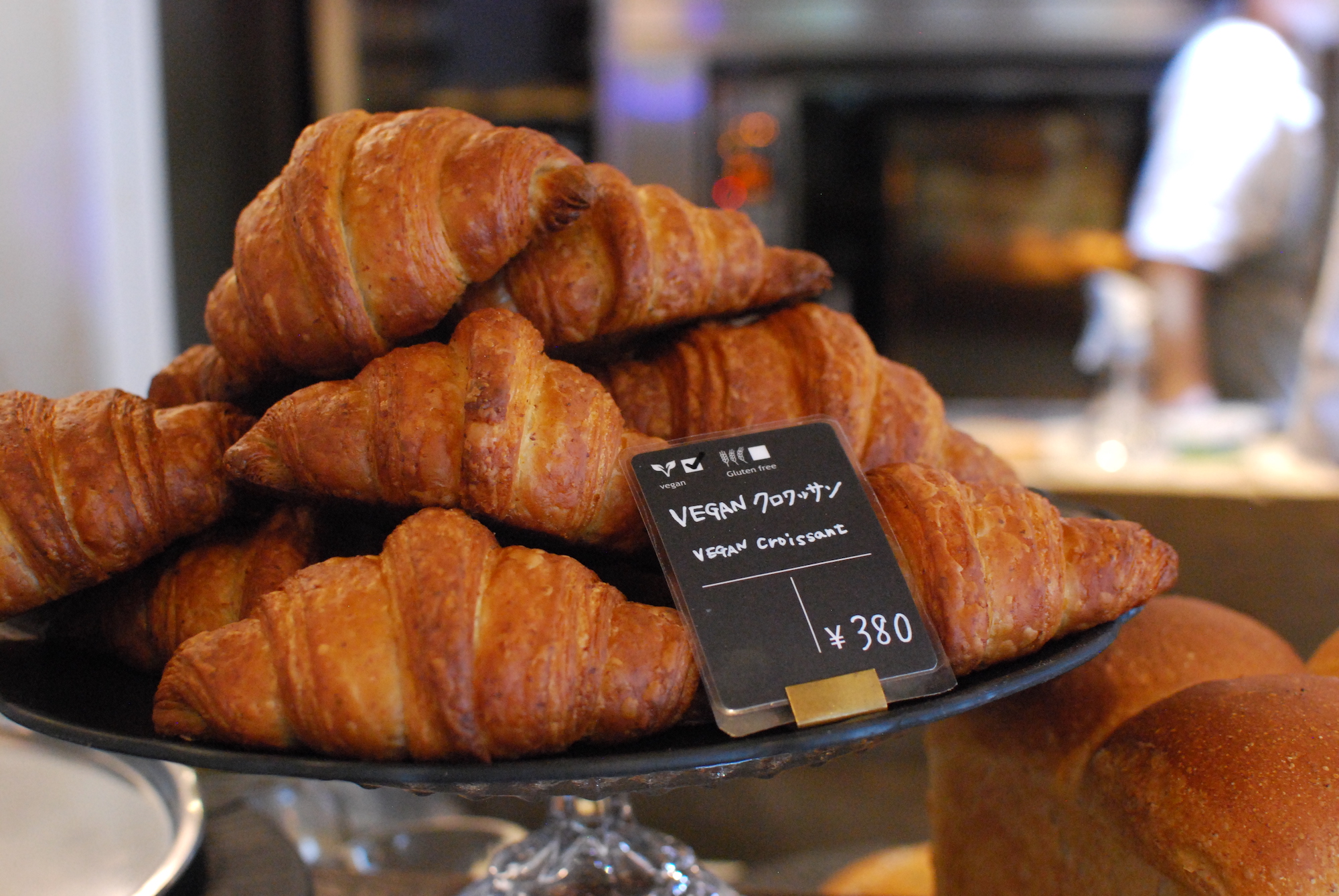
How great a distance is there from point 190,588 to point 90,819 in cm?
30

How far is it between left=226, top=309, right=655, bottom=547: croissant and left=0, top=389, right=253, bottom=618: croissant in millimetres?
73

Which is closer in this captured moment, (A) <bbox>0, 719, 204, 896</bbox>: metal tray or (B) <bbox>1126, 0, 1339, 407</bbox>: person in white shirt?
(A) <bbox>0, 719, 204, 896</bbox>: metal tray

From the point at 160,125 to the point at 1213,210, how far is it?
3.15 meters

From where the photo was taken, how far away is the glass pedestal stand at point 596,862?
100 cm

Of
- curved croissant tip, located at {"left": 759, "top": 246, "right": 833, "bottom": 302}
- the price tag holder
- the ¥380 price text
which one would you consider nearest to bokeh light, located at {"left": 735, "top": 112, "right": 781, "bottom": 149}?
curved croissant tip, located at {"left": 759, "top": 246, "right": 833, "bottom": 302}

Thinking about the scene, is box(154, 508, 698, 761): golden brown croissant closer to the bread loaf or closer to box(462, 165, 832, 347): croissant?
box(462, 165, 832, 347): croissant


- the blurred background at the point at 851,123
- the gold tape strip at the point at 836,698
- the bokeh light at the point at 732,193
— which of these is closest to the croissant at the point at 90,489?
the gold tape strip at the point at 836,698

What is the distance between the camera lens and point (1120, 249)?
3480 mm

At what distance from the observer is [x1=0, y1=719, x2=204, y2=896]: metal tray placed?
0.90m

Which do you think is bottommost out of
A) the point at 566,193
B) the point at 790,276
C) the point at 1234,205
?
the point at 1234,205

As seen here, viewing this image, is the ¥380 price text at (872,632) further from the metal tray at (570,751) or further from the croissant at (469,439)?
the croissant at (469,439)

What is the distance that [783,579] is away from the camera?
2.53ft

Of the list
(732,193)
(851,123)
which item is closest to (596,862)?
(732,193)

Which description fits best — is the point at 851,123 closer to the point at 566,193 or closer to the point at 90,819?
the point at 566,193
